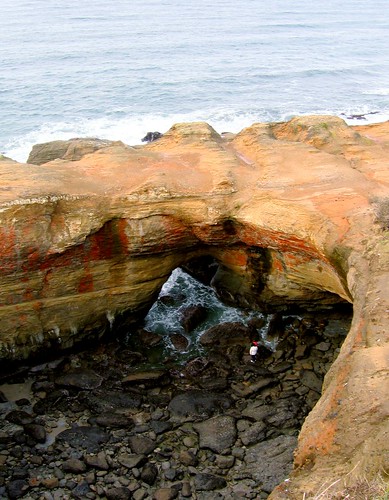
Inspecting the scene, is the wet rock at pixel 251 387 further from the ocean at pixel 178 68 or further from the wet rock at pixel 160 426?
the ocean at pixel 178 68

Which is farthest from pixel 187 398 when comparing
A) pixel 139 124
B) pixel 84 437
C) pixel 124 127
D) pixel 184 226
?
pixel 139 124

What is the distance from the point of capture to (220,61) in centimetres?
4522

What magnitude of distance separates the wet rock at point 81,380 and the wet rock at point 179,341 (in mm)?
2101

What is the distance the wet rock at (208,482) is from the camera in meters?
11.3

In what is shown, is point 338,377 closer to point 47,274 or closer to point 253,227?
point 253,227

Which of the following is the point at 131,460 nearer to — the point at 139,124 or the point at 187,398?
the point at 187,398

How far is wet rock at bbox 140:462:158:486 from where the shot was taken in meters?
11.5

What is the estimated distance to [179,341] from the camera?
50.4 feet

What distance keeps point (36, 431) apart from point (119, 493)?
2.39 metres

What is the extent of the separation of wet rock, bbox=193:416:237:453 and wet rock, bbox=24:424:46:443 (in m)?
3.04

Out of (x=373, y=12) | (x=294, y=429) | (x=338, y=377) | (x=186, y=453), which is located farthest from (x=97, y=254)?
(x=373, y=12)

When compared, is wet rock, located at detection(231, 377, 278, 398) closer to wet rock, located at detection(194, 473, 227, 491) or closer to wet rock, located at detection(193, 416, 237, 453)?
wet rock, located at detection(193, 416, 237, 453)

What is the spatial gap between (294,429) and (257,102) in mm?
27087

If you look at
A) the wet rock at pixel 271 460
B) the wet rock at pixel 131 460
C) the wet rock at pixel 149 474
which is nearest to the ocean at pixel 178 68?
the wet rock at pixel 131 460
